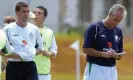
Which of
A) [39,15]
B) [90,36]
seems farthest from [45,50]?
[90,36]

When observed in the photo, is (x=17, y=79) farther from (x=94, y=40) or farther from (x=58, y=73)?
(x=58, y=73)

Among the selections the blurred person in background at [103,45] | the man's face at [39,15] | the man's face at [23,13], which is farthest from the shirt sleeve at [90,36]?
the man's face at [39,15]

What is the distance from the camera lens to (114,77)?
909cm

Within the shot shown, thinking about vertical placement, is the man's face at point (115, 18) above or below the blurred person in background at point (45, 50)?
above

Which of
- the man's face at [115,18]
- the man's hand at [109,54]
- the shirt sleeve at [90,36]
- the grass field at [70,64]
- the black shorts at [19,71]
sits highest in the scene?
the man's face at [115,18]

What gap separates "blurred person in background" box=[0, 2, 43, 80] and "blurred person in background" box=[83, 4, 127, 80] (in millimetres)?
912

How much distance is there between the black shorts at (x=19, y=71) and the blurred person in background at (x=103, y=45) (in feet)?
3.02

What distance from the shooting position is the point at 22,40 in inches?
361

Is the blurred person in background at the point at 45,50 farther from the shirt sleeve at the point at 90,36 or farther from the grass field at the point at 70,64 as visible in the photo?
the grass field at the point at 70,64

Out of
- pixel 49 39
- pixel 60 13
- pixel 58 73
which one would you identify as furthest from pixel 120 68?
pixel 60 13

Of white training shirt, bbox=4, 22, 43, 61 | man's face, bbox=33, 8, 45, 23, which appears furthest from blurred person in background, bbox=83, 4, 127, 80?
man's face, bbox=33, 8, 45, 23

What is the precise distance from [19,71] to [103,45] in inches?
55.5

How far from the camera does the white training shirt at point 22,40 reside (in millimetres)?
9125

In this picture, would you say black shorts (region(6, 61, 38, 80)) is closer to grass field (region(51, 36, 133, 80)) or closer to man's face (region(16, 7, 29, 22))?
man's face (region(16, 7, 29, 22))
